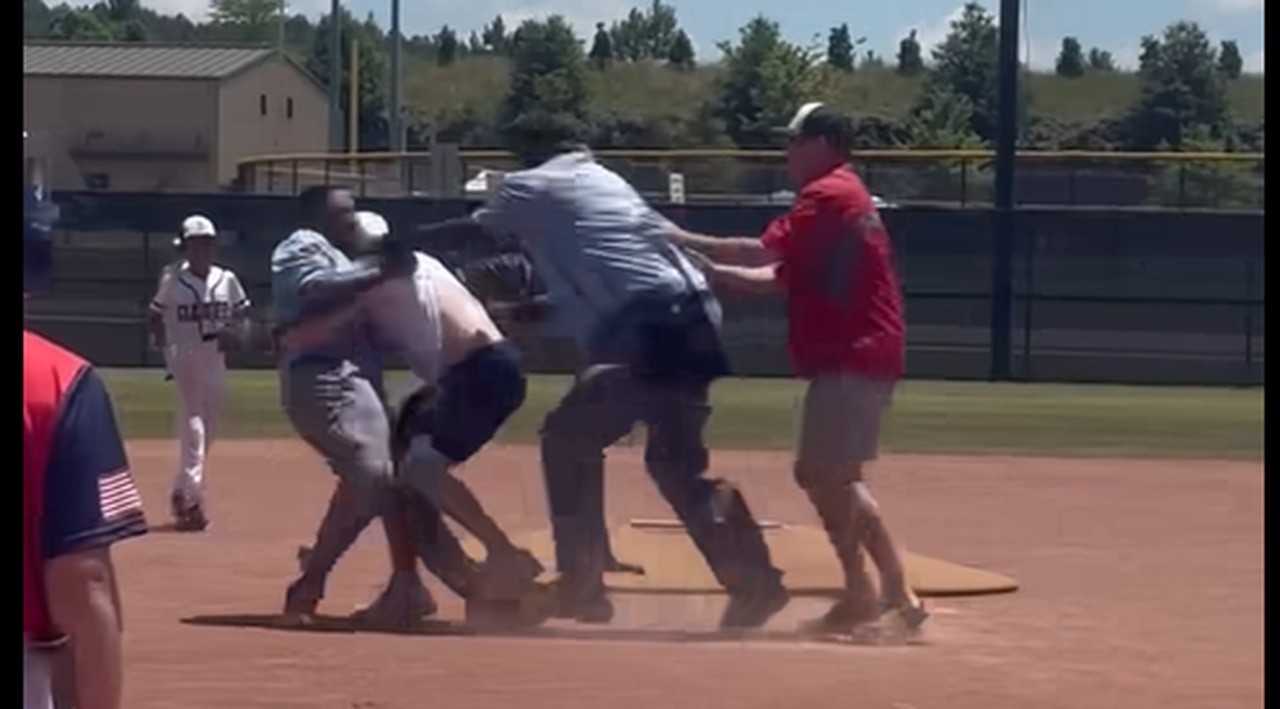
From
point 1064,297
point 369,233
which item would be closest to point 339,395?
point 369,233

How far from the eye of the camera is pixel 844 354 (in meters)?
9.11

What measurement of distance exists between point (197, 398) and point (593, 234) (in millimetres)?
4156

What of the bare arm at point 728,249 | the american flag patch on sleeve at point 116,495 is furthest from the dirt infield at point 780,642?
the american flag patch on sleeve at point 116,495

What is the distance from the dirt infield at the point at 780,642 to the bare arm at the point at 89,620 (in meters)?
4.02

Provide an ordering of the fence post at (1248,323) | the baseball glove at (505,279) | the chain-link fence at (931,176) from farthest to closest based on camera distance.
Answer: the fence post at (1248,323), the chain-link fence at (931,176), the baseball glove at (505,279)

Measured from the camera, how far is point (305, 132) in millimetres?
29609

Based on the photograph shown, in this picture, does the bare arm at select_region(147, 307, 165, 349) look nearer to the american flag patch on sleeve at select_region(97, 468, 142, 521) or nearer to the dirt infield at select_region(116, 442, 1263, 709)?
the dirt infield at select_region(116, 442, 1263, 709)

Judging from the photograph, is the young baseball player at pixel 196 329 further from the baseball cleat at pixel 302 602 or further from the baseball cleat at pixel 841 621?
the baseball cleat at pixel 841 621

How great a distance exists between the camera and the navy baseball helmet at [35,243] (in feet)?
12.1

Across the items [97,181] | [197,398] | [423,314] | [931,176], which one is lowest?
[197,398]

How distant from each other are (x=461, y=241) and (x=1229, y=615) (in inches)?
138

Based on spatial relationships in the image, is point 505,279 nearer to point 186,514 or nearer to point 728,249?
point 728,249

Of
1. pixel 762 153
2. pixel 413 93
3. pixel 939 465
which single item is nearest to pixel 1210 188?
pixel 762 153

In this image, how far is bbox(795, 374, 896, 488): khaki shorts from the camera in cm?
907
